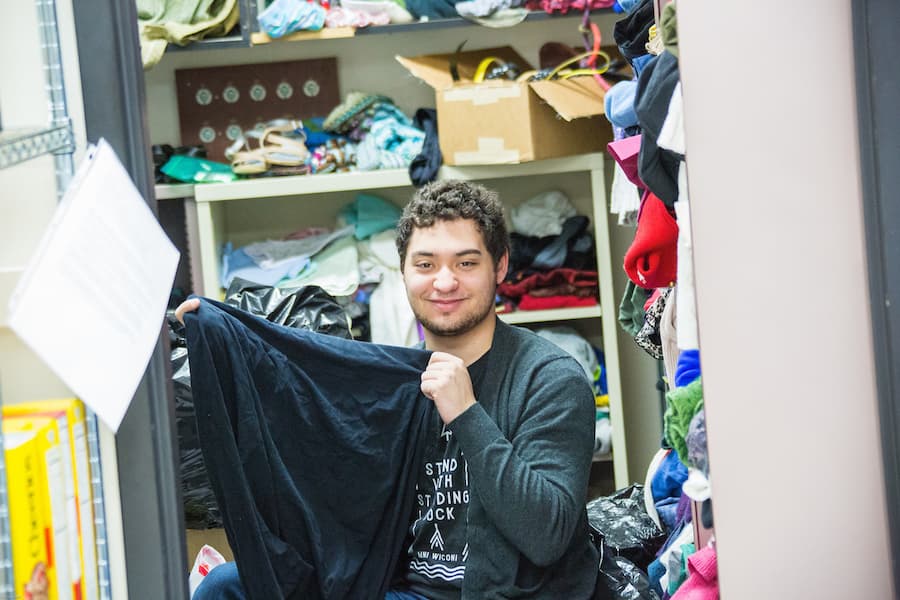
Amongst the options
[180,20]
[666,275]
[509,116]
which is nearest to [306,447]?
[666,275]

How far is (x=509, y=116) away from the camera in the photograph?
3.25 metres

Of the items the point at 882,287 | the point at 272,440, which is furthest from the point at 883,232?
the point at 272,440

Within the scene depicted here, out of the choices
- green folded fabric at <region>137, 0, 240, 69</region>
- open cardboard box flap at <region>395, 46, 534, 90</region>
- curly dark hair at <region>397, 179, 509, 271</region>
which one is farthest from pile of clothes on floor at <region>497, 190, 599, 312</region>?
curly dark hair at <region>397, 179, 509, 271</region>

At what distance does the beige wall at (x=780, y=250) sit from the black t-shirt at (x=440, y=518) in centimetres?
76

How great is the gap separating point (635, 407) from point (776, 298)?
8.62 feet

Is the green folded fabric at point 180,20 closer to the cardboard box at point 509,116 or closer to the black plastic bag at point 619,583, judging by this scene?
the cardboard box at point 509,116

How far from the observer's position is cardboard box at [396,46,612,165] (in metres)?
3.21

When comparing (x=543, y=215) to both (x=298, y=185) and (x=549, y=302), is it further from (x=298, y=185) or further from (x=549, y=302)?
(x=298, y=185)

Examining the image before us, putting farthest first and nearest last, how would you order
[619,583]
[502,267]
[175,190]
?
[175,190] < [502,267] < [619,583]

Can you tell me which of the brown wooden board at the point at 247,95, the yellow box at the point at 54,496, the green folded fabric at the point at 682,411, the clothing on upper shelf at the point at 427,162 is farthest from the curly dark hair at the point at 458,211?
the brown wooden board at the point at 247,95

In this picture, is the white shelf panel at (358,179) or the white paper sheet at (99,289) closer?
the white paper sheet at (99,289)

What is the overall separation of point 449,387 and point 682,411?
1.65ft

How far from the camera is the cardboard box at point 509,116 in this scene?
3213mm

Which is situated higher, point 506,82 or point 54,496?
point 506,82
